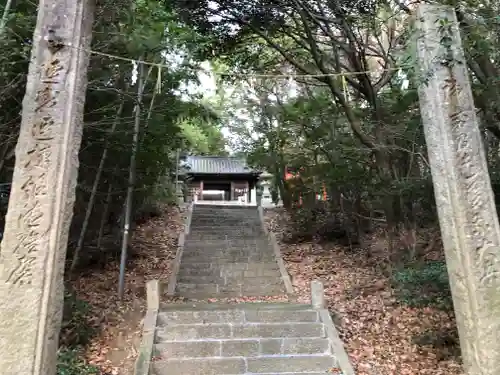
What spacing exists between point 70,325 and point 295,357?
3006 mm

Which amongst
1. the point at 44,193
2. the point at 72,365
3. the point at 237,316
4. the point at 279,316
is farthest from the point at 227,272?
the point at 44,193

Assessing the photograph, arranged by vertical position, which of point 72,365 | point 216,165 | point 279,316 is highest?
point 216,165

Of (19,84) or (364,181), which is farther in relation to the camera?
(364,181)

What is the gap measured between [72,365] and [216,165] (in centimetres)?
2065

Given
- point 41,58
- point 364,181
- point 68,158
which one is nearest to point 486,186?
point 68,158

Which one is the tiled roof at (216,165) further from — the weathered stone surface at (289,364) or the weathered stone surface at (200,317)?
the weathered stone surface at (289,364)

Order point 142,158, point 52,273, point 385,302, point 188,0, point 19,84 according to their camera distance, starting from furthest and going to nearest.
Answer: point 142,158 < point 188,0 < point 385,302 < point 19,84 < point 52,273

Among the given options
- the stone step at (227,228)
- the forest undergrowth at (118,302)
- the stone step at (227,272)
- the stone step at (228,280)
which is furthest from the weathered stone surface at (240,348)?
the stone step at (227,228)

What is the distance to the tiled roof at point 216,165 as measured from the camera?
79.5 feet

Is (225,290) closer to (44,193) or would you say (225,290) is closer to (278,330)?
(278,330)

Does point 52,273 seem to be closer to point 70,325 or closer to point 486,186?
point 70,325

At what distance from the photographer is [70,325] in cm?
559

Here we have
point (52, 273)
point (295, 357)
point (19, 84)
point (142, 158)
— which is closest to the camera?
point (52, 273)

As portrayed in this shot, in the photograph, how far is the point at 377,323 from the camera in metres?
6.33
